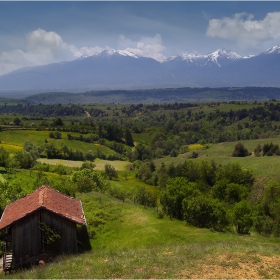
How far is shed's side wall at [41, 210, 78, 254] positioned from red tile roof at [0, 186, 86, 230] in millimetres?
653

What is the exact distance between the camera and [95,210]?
1638 inches

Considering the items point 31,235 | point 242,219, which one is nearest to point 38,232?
point 31,235

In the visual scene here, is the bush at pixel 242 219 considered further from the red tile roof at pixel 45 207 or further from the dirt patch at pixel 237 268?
the red tile roof at pixel 45 207

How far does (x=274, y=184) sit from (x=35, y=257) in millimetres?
52497

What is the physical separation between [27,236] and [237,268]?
773 inches

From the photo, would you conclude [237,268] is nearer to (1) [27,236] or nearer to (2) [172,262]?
(2) [172,262]

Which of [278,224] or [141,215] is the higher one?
[141,215]

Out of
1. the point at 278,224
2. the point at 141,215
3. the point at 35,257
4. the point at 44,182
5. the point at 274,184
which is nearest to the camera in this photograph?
the point at 35,257

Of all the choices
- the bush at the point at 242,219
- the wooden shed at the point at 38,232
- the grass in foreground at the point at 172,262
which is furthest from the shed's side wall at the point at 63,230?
the bush at the point at 242,219

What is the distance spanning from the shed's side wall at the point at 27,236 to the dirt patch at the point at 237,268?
15.9 meters

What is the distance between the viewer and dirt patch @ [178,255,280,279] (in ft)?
60.6

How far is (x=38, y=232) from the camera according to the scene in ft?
95.6

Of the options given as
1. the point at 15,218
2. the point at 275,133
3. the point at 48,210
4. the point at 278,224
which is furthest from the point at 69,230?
the point at 275,133

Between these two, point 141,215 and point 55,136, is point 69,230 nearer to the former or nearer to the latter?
point 141,215
